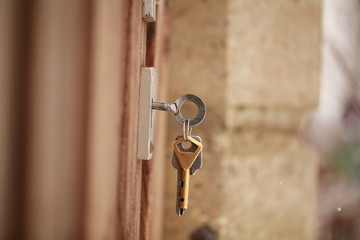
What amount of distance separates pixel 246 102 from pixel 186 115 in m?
0.22

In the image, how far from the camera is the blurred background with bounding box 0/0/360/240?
22 cm

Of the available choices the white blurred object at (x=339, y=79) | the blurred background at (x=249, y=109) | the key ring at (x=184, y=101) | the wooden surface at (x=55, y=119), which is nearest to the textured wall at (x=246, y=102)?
the blurred background at (x=249, y=109)

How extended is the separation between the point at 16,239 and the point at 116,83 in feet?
0.60

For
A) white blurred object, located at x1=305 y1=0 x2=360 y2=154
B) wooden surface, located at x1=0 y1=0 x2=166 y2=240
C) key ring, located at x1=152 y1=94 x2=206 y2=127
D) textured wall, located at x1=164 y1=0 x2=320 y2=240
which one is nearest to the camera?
wooden surface, located at x1=0 y1=0 x2=166 y2=240

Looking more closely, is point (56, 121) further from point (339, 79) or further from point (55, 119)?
point (339, 79)

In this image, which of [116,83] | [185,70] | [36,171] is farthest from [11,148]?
[185,70]

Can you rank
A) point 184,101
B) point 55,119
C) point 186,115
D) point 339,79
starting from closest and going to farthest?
point 55,119 < point 184,101 < point 186,115 < point 339,79

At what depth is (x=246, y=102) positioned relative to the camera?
3.59 feet

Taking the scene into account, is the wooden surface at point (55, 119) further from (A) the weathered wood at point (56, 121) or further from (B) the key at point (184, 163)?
(B) the key at point (184, 163)

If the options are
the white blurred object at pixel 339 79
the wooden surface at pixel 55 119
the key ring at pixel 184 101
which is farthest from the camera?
the white blurred object at pixel 339 79

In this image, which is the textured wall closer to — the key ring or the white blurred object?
the white blurred object

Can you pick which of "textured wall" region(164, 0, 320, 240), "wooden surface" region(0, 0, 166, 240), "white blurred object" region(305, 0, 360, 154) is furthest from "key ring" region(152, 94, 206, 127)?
"white blurred object" region(305, 0, 360, 154)

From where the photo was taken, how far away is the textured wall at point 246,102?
1056 mm

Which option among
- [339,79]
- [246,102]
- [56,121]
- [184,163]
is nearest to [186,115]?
[246,102]
